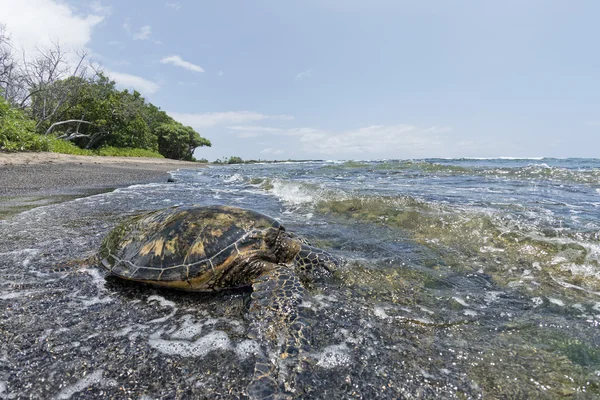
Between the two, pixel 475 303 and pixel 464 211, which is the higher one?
pixel 464 211

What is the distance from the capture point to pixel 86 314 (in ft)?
8.77

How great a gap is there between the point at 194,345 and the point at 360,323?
140 centimetres

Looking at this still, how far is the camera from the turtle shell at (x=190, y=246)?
3.21 meters

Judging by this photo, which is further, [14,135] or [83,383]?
[14,135]

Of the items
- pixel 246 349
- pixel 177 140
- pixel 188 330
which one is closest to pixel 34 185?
pixel 188 330

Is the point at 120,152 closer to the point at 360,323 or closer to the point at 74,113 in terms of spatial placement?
the point at 74,113

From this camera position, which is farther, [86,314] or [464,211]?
[464,211]

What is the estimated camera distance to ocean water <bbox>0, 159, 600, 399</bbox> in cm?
191

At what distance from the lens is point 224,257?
3283 millimetres

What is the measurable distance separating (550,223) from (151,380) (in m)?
6.41

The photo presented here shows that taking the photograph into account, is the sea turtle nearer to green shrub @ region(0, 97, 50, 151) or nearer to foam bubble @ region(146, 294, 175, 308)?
foam bubble @ region(146, 294, 175, 308)

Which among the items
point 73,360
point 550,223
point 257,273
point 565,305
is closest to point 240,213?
point 257,273

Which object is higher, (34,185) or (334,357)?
(34,185)

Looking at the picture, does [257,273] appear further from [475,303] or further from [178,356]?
[475,303]
